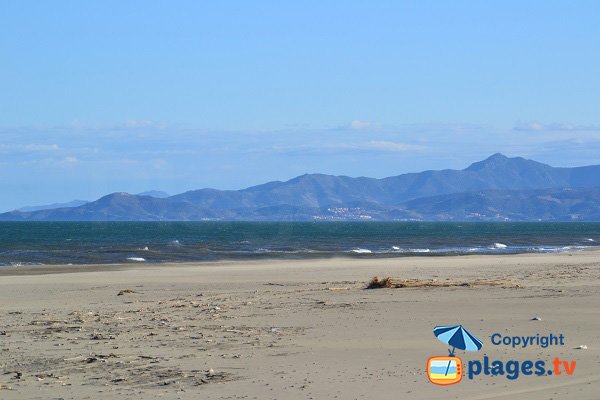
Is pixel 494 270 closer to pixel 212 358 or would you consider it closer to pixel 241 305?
pixel 241 305

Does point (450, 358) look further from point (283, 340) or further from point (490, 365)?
point (283, 340)

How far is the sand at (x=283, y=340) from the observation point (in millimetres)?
9844

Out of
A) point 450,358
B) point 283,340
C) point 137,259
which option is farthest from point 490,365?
point 137,259

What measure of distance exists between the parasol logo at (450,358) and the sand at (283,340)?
15cm

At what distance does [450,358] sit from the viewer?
11078 millimetres

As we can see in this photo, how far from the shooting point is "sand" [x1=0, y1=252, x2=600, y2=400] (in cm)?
984

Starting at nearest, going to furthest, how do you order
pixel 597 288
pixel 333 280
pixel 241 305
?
pixel 241 305
pixel 597 288
pixel 333 280

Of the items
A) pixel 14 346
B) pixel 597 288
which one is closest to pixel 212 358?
pixel 14 346

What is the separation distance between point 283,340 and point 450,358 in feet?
9.92

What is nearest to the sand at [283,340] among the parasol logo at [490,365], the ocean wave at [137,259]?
the parasol logo at [490,365]

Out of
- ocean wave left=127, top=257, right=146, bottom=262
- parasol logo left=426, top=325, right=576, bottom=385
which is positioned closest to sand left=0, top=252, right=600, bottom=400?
parasol logo left=426, top=325, right=576, bottom=385

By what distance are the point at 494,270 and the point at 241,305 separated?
15.9m

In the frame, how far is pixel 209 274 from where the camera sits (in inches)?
1257

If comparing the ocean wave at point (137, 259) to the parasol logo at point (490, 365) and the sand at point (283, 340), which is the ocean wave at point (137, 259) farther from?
the parasol logo at point (490, 365)
